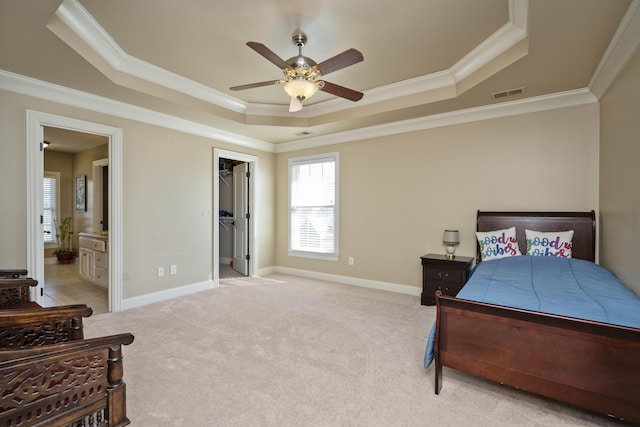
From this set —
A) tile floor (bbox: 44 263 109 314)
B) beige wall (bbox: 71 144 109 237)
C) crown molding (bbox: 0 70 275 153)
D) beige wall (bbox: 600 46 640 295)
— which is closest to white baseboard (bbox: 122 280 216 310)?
tile floor (bbox: 44 263 109 314)

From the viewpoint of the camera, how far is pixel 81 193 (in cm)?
693

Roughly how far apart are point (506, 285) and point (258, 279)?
413 cm

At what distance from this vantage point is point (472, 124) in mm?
4066

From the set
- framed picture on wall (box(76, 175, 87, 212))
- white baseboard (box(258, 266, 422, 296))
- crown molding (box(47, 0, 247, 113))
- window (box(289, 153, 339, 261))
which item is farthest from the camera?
framed picture on wall (box(76, 175, 87, 212))

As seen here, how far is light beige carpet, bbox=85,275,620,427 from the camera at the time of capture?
1.87 m

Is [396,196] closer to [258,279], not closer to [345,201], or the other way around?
[345,201]

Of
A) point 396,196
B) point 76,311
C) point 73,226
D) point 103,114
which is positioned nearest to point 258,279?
point 396,196

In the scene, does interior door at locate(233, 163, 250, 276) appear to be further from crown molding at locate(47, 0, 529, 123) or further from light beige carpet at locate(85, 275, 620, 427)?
light beige carpet at locate(85, 275, 620, 427)

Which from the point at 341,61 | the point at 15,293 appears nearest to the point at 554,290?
the point at 341,61

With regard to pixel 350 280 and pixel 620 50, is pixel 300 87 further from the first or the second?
pixel 350 280

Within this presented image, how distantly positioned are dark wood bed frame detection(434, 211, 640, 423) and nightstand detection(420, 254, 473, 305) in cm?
188

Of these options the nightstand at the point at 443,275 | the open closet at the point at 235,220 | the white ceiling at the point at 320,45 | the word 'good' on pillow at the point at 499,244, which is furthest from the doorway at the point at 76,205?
the word 'good' on pillow at the point at 499,244

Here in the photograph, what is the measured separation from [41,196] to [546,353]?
4715 millimetres

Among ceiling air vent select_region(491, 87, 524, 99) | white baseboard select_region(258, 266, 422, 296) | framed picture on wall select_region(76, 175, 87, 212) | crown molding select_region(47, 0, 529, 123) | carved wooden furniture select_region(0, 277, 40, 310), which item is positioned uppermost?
crown molding select_region(47, 0, 529, 123)
